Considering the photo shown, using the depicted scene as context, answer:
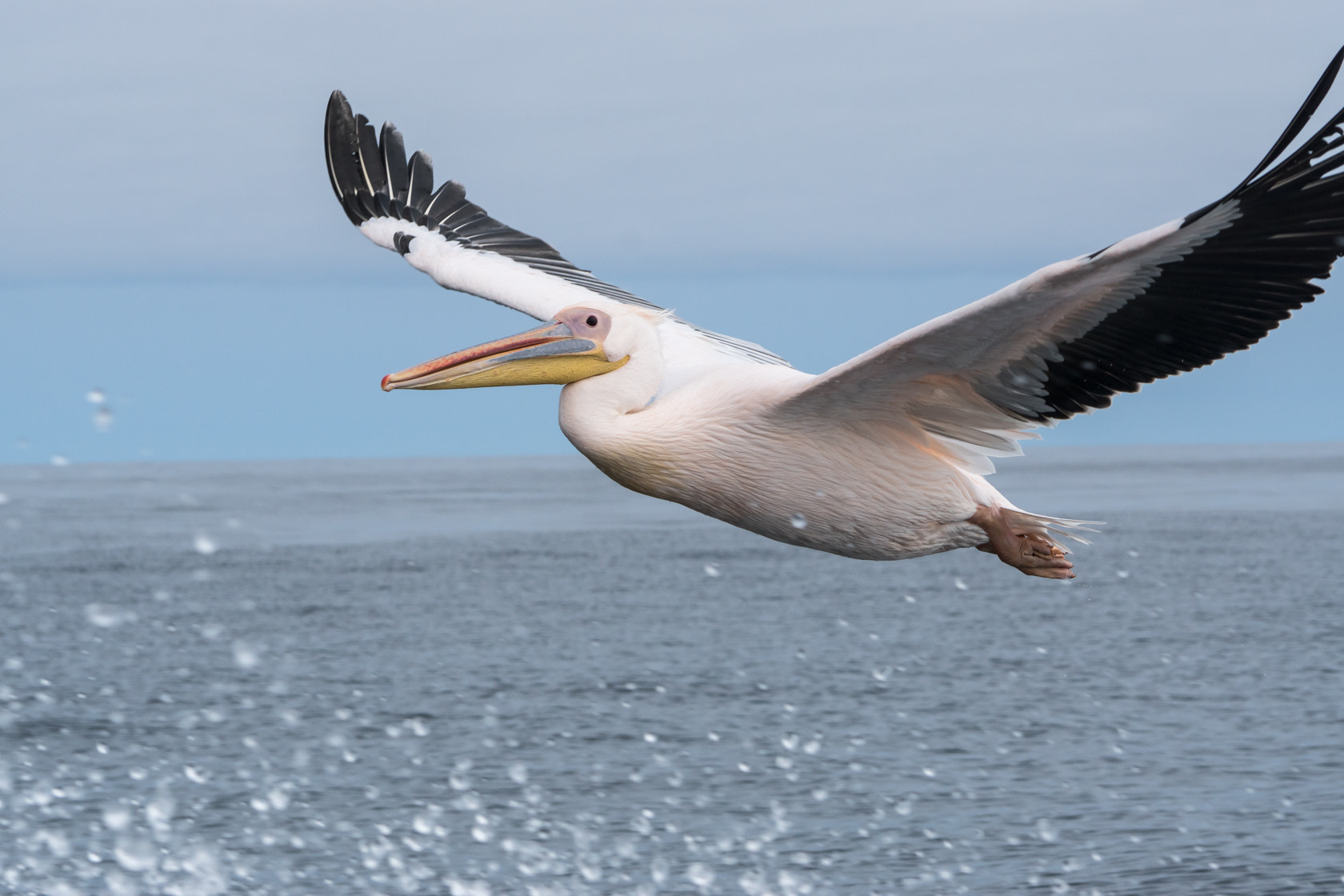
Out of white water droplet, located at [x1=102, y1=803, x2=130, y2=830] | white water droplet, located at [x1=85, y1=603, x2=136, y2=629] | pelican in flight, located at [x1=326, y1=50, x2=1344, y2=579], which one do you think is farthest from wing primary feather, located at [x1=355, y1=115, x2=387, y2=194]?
white water droplet, located at [x1=85, y1=603, x2=136, y2=629]

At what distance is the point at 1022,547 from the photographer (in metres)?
5.08

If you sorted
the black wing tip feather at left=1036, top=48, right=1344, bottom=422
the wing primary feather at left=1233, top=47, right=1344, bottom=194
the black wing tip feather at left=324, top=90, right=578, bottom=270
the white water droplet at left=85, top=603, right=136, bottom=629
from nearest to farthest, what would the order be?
1. the wing primary feather at left=1233, top=47, right=1344, bottom=194
2. the black wing tip feather at left=1036, top=48, right=1344, bottom=422
3. the black wing tip feather at left=324, top=90, right=578, bottom=270
4. the white water droplet at left=85, top=603, right=136, bottom=629

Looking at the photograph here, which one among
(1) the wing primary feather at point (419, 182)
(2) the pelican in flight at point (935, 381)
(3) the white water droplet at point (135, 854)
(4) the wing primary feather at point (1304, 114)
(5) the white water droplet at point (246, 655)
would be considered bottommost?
(3) the white water droplet at point (135, 854)

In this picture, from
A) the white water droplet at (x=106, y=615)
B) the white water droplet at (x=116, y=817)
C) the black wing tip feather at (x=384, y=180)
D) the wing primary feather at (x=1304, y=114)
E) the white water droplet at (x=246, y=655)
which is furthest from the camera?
the white water droplet at (x=106, y=615)

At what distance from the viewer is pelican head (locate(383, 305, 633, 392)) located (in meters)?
4.89

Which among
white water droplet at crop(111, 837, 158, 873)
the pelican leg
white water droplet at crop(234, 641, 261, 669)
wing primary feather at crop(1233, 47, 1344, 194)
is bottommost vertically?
white water droplet at crop(111, 837, 158, 873)

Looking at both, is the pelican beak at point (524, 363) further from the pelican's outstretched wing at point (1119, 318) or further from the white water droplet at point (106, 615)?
the white water droplet at point (106, 615)

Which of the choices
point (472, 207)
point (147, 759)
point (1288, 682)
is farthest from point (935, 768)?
point (472, 207)

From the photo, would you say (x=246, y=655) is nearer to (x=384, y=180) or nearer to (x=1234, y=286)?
(x=384, y=180)

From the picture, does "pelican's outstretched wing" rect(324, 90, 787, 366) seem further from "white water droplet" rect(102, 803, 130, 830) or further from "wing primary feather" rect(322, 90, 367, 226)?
"white water droplet" rect(102, 803, 130, 830)

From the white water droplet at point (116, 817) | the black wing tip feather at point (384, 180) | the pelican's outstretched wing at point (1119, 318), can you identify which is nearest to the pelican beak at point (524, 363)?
the pelican's outstretched wing at point (1119, 318)

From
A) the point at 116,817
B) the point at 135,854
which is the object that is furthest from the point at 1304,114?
the point at 116,817

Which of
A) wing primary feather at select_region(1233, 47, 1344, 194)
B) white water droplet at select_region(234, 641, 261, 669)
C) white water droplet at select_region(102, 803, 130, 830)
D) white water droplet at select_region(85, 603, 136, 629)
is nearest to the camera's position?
wing primary feather at select_region(1233, 47, 1344, 194)

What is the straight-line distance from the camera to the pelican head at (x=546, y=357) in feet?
16.0
